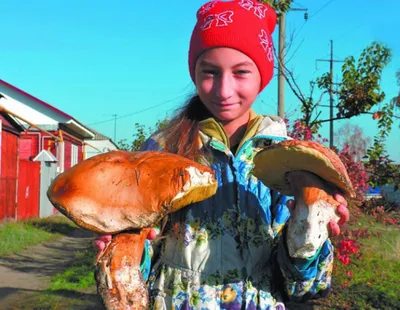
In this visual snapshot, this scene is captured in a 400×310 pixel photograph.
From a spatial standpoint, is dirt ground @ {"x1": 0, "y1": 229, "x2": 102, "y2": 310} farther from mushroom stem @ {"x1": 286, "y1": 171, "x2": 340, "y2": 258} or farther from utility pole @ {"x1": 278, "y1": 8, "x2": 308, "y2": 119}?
mushroom stem @ {"x1": 286, "y1": 171, "x2": 340, "y2": 258}

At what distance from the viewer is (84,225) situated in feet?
4.94

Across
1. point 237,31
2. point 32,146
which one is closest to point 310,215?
point 237,31

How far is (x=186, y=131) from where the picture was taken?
2.02 metres

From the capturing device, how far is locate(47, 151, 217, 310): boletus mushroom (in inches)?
58.9

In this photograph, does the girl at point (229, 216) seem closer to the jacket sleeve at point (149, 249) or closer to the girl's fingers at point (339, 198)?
the jacket sleeve at point (149, 249)

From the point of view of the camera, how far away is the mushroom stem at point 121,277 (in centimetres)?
149

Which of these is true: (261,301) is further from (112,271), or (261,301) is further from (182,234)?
(112,271)

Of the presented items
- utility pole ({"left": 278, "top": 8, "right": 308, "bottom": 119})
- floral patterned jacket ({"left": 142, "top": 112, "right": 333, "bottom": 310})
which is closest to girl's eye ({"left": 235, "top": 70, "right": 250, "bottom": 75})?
floral patterned jacket ({"left": 142, "top": 112, "right": 333, "bottom": 310})

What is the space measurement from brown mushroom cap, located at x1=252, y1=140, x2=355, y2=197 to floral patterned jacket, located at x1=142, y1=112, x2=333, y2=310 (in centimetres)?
23

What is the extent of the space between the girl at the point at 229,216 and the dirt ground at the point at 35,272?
14.2 ft

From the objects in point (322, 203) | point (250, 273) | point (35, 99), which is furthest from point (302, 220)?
point (35, 99)

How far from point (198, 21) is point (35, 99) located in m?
20.2

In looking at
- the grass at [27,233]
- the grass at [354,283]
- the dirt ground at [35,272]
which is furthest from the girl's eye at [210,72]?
the grass at [27,233]

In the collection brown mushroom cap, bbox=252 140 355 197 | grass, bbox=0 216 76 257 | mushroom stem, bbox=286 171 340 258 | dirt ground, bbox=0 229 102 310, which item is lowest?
dirt ground, bbox=0 229 102 310
